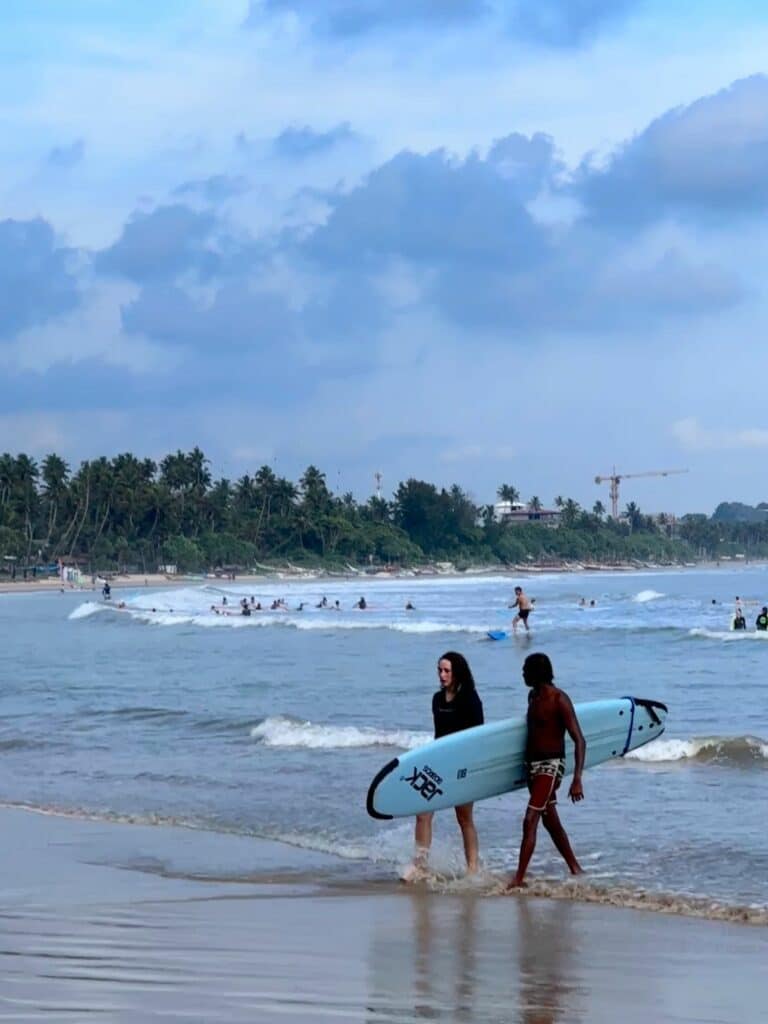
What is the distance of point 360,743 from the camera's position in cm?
1552

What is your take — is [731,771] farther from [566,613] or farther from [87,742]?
[566,613]

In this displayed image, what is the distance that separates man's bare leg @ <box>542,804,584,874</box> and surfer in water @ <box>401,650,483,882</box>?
529mm

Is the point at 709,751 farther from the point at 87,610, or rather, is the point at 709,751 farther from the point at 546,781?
the point at 87,610

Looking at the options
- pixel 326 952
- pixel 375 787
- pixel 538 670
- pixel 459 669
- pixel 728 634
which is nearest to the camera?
pixel 326 952

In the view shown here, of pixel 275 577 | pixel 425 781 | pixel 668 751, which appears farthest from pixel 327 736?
pixel 275 577

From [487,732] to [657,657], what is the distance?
2209 cm

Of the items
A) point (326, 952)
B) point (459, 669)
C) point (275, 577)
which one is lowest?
point (275, 577)

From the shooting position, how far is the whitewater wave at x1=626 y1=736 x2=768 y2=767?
13594mm

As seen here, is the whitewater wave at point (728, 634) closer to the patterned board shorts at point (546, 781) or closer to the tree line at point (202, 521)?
the patterned board shorts at point (546, 781)

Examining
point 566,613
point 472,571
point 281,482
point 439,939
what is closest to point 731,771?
point 439,939

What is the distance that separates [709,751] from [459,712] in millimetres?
6036

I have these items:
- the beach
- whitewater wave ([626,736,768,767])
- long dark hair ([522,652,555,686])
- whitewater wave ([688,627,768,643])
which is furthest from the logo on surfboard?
whitewater wave ([688,627,768,643])

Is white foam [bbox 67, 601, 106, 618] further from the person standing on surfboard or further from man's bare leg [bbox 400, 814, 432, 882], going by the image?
the person standing on surfboard

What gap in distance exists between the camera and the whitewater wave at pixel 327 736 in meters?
15.4
